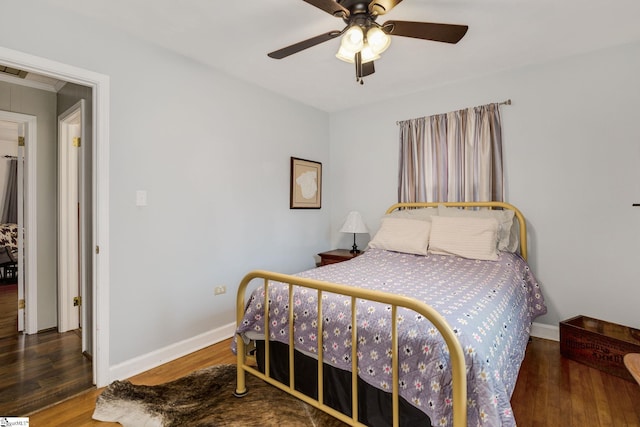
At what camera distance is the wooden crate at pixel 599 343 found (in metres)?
2.09

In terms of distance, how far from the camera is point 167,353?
240 cm

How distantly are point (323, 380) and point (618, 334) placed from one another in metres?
2.37

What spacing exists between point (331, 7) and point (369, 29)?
0.82 feet

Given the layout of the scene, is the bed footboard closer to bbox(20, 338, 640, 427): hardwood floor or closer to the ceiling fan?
bbox(20, 338, 640, 427): hardwood floor

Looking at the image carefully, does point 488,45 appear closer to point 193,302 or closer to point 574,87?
point 574,87

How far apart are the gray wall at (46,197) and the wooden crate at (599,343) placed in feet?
14.8

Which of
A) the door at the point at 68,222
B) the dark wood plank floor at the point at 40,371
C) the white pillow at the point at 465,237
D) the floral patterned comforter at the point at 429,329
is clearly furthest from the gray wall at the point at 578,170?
the door at the point at 68,222

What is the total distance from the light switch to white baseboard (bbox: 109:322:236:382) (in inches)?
44.1

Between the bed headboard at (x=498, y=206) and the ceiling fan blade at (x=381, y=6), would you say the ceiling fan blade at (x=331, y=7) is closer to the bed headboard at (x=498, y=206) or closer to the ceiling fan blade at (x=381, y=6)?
the ceiling fan blade at (x=381, y=6)

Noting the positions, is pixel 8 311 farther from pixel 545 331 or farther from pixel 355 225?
pixel 545 331

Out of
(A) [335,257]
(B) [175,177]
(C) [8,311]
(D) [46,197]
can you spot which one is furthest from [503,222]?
(C) [8,311]

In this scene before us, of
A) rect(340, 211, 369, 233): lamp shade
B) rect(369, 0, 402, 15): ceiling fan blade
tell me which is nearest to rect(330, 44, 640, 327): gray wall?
rect(340, 211, 369, 233): lamp shade

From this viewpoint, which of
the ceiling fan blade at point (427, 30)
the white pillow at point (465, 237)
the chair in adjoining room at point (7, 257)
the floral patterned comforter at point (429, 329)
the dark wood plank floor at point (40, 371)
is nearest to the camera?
the floral patterned comforter at point (429, 329)

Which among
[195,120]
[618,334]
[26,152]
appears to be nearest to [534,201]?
[618,334]
